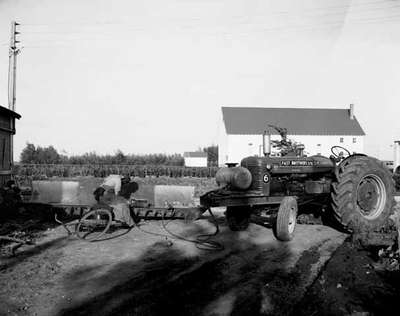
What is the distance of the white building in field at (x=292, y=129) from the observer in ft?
151

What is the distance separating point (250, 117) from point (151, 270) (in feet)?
146

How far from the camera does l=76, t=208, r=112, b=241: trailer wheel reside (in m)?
7.45

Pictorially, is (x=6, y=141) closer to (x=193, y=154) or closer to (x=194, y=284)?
(x=194, y=284)

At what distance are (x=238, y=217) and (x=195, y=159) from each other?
188 feet

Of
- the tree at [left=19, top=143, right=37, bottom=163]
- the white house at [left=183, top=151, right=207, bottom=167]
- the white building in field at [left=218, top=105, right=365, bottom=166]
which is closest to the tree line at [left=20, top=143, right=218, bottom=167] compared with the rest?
the tree at [left=19, top=143, right=37, bottom=163]

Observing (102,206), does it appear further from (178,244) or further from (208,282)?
(208,282)

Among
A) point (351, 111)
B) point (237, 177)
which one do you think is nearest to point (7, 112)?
point (237, 177)

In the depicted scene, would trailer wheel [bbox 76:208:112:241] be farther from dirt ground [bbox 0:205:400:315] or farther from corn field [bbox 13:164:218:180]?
corn field [bbox 13:164:218:180]

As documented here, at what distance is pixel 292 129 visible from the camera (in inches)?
1863

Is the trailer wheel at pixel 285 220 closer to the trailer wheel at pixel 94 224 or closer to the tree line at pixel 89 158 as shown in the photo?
the trailer wheel at pixel 94 224

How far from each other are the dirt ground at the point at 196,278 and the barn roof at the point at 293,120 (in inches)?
1571

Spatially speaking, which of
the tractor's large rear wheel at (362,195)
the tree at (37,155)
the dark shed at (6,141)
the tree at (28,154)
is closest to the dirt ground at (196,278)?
the tractor's large rear wheel at (362,195)

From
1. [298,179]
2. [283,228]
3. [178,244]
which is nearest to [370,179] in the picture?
[298,179]

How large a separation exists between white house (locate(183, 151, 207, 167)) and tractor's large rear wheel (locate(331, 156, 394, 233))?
5587 cm
